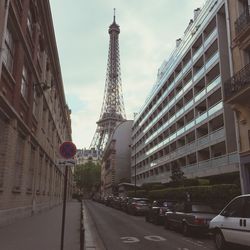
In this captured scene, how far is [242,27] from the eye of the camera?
20.9m

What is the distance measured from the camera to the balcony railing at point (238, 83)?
761 inches

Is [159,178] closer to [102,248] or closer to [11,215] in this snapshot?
[11,215]

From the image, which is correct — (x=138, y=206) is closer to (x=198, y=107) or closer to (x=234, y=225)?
(x=198, y=107)

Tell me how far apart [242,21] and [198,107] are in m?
20.5

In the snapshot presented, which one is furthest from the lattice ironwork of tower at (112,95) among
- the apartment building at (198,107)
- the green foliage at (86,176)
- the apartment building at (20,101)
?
the apartment building at (20,101)

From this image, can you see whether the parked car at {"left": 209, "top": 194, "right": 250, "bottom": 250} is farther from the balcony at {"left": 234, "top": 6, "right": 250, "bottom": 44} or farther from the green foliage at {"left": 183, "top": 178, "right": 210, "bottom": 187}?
the green foliage at {"left": 183, "top": 178, "right": 210, "bottom": 187}

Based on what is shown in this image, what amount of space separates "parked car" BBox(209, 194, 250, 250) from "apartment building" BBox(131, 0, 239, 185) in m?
19.4

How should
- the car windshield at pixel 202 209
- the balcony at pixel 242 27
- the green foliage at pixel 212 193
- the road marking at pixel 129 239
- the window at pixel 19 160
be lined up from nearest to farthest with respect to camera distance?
the road marking at pixel 129 239 → the car windshield at pixel 202 209 → the window at pixel 19 160 → the balcony at pixel 242 27 → the green foliage at pixel 212 193

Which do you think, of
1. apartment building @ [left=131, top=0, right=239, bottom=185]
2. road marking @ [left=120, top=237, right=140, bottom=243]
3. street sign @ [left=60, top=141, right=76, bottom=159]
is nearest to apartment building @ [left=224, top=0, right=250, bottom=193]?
apartment building @ [left=131, top=0, right=239, bottom=185]

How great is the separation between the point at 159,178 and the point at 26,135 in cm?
4075

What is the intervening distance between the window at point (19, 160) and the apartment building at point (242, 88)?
13116mm

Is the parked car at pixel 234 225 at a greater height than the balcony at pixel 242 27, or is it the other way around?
the balcony at pixel 242 27

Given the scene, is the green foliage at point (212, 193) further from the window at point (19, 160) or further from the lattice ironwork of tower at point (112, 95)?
the lattice ironwork of tower at point (112, 95)

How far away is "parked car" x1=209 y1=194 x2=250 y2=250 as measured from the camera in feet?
29.0
